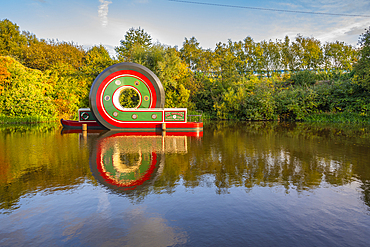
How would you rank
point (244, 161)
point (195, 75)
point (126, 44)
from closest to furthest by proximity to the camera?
point (244, 161), point (126, 44), point (195, 75)

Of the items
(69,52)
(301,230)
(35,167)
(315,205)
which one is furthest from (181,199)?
(69,52)

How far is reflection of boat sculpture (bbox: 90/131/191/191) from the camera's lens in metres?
6.52

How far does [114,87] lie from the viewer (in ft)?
60.6

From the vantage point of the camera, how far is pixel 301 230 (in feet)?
13.3

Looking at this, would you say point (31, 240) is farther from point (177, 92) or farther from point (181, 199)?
point (177, 92)

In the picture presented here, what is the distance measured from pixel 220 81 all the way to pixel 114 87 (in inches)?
828

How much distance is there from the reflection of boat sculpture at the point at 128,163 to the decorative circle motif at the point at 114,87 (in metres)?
6.48

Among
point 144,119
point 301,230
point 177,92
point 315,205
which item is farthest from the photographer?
point 177,92

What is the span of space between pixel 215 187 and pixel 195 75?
33335 millimetres

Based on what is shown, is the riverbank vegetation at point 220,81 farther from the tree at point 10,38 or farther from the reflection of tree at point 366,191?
the reflection of tree at point 366,191

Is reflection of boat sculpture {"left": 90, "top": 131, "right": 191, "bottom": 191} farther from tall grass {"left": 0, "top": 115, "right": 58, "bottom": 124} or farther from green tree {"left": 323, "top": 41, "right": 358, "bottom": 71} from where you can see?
green tree {"left": 323, "top": 41, "right": 358, "bottom": 71}

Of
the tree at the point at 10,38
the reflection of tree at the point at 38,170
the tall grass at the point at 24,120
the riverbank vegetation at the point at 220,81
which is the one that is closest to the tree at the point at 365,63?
the riverbank vegetation at the point at 220,81

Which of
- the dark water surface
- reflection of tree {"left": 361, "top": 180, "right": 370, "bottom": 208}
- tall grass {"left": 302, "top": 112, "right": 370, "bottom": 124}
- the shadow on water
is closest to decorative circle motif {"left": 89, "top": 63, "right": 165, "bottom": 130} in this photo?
the shadow on water

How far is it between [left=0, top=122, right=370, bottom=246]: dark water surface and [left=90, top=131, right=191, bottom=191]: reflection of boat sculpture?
0.03 metres
